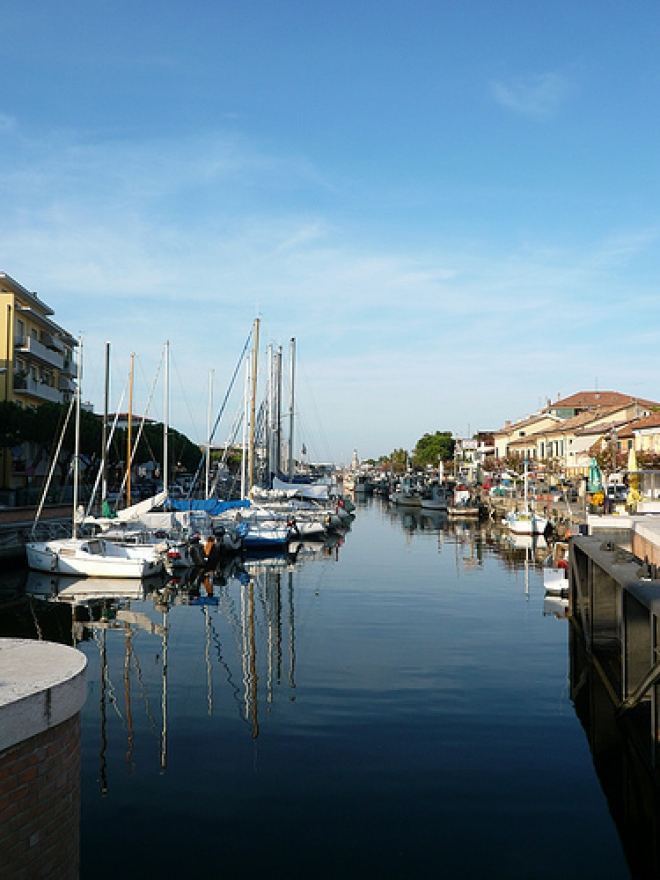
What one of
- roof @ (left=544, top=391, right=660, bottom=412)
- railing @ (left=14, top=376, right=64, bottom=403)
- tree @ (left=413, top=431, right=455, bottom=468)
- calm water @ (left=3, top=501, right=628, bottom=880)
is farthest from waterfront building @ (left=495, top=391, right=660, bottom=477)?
calm water @ (left=3, top=501, right=628, bottom=880)

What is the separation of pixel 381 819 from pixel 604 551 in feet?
39.9

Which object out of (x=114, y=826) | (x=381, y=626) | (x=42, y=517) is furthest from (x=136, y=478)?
(x=114, y=826)

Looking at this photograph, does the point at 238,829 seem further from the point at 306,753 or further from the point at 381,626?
the point at 381,626

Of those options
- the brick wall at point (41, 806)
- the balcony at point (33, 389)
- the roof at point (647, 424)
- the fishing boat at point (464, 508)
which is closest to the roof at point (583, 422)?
the roof at point (647, 424)

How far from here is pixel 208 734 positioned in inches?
595

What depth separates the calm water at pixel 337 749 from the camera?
1065cm

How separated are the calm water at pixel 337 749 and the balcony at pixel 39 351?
4166 centimetres

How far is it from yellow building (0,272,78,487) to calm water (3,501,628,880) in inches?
1547

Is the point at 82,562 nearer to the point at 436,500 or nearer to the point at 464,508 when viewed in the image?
the point at 464,508

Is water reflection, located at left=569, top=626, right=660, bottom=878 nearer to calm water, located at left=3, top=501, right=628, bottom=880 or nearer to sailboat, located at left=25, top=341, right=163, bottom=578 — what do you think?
calm water, located at left=3, top=501, right=628, bottom=880

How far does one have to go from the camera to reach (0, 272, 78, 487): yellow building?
61.2m

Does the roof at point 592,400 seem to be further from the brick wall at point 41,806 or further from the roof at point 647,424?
the brick wall at point 41,806

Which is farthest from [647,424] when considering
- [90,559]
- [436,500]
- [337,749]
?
[337,749]

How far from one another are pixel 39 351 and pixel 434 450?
362ft
